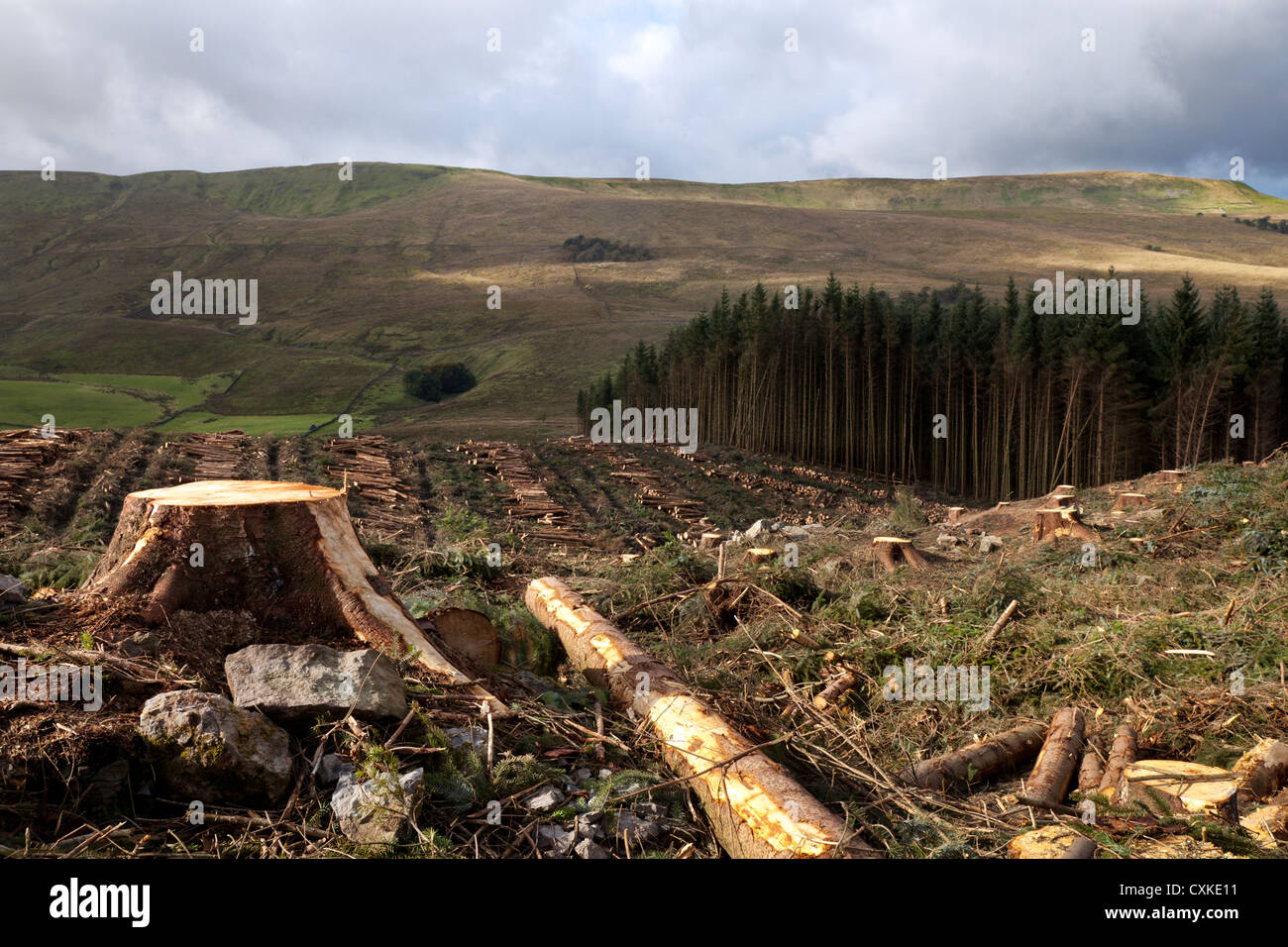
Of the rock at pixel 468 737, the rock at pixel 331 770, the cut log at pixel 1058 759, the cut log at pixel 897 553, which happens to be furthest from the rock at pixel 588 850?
the cut log at pixel 897 553

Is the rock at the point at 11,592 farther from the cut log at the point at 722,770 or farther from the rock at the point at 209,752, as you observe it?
the cut log at the point at 722,770

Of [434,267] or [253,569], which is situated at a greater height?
[434,267]

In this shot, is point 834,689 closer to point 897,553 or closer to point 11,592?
point 897,553

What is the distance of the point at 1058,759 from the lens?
196 inches

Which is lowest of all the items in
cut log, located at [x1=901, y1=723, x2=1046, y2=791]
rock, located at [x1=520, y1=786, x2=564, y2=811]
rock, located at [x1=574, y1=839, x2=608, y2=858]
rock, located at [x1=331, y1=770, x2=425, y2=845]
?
cut log, located at [x1=901, y1=723, x2=1046, y2=791]

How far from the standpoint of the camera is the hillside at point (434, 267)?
237 feet

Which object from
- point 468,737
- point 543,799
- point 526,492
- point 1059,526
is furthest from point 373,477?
point 543,799

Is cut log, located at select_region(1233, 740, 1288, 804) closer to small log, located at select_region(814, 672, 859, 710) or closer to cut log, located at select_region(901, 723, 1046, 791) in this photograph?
cut log, located at select_region(901, 723, 1046, 791)

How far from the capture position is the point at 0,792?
121 inches

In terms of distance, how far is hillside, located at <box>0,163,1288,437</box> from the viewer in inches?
2849

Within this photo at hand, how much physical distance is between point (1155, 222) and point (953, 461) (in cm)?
14777

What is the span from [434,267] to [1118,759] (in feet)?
426

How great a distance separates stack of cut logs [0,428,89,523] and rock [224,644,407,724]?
12282 millimetres

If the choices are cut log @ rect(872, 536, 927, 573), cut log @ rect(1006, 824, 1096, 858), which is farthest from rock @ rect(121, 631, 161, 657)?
cut log @ rect(872, 536, 927, 573)
